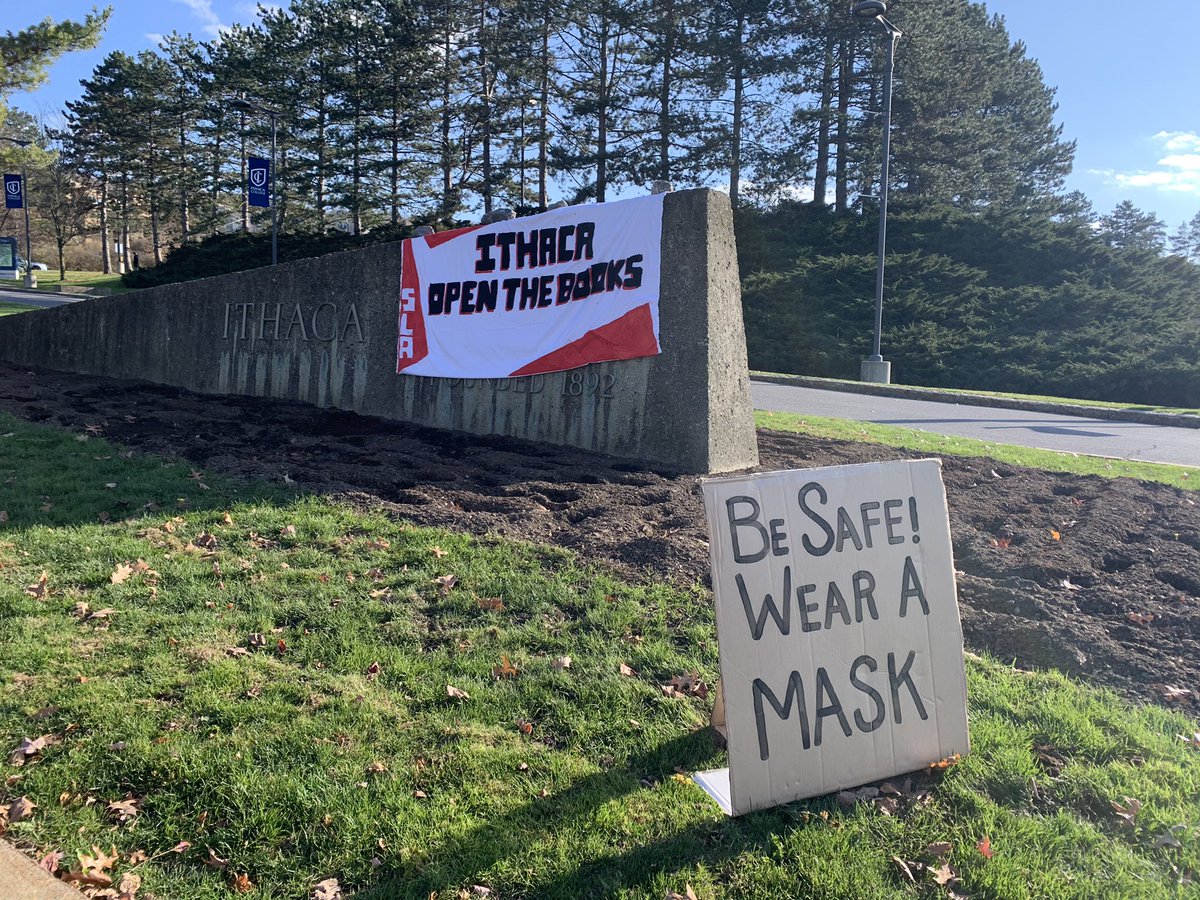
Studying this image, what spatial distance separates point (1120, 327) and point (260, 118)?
4173 centimetres

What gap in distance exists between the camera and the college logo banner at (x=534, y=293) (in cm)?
761

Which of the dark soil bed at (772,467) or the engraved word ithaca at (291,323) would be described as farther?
the engraved word ithaca at (291,323)

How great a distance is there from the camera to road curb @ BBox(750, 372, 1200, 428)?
15.4 meters

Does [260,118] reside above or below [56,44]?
above

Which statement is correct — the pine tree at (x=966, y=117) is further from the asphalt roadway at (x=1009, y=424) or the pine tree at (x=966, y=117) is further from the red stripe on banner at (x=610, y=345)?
the red stripe on banner at (x=610, y=345)

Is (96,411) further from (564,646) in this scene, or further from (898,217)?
(898,217)

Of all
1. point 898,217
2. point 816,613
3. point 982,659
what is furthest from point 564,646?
point 898,217

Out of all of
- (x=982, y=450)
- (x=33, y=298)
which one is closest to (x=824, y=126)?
(x=982, y=450)

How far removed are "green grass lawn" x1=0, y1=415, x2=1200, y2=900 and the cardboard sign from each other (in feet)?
0.51

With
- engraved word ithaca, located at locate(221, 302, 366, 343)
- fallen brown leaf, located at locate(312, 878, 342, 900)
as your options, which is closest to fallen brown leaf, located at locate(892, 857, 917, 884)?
fallen brown leaf, located at locate(312, 878, 342, 900)

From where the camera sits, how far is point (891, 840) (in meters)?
2.69

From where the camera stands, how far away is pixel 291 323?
1067cm

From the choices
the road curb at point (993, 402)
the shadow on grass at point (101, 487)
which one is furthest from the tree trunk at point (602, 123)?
the shadow on grass at point (101, 487)

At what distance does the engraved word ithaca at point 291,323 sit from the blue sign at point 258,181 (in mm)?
17461
